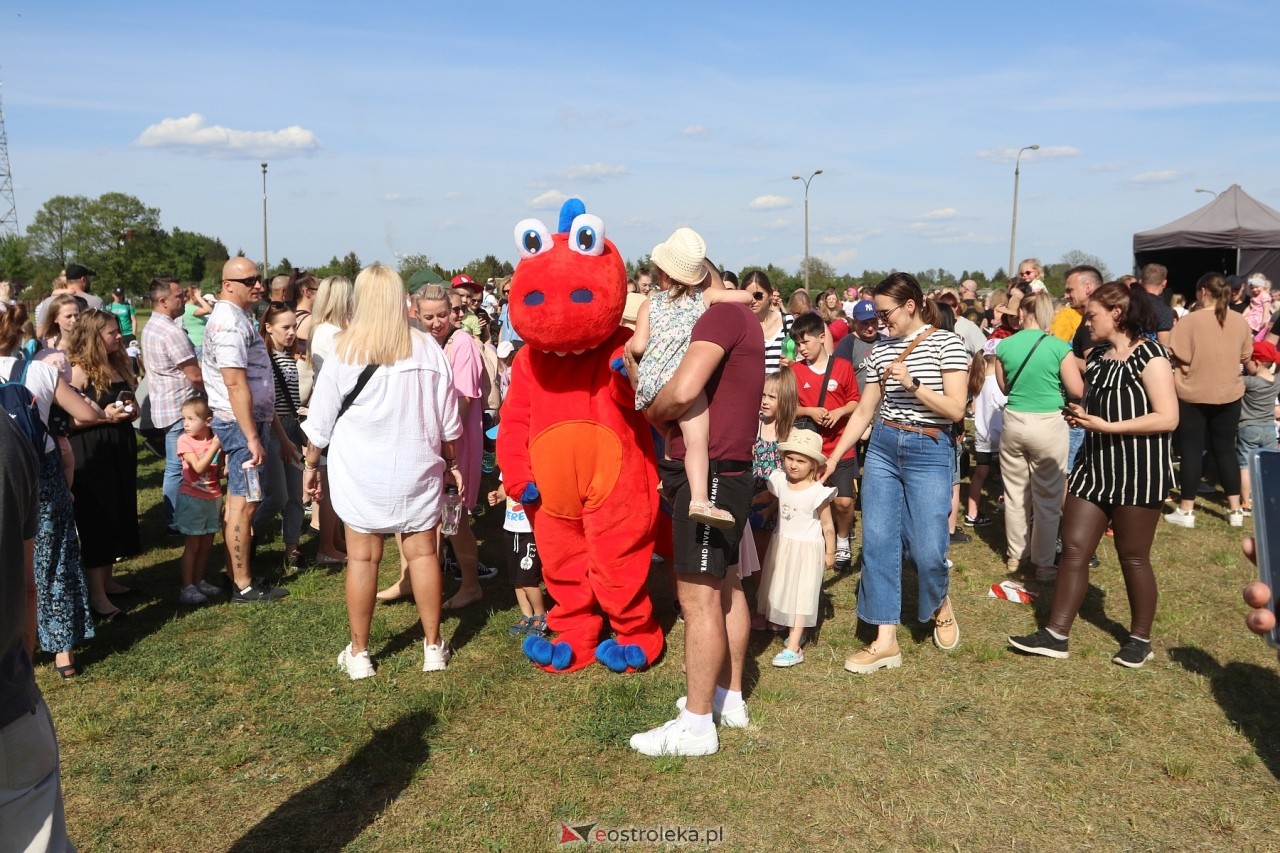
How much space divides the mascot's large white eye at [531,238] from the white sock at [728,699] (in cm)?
238

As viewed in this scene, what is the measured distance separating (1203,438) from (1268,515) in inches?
248

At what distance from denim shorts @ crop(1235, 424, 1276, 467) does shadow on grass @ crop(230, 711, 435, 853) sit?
7490 mm

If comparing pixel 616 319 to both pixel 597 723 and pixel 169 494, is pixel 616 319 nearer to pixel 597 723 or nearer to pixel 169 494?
pixel 597 723

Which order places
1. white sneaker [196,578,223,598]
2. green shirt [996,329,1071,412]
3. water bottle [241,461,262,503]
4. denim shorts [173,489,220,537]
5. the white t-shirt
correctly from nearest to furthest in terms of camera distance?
the white t-shirt < water bottle [241,461,262,503] < denim shorts [173,489,220,537] < white sneaker [196,578,223,598] < green shirt [996,329,1071,412]

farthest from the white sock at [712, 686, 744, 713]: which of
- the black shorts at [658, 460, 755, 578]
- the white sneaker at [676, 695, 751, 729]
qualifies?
the black shorts at [658, 460, 755, 578]

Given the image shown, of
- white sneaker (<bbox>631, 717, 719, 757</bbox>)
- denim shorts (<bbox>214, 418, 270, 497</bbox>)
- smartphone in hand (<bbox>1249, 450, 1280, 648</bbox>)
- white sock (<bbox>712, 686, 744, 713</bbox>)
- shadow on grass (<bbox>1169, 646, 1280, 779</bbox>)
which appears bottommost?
shadow on grass (<bbox>1169, 646, 1280, 779</bbox>)

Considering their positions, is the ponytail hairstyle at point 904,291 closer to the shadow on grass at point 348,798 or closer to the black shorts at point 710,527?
the black shorts at point 710,527

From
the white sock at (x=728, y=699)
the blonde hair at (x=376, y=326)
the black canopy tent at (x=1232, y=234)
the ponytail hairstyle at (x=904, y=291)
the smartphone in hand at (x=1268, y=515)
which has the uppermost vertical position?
the black canopy tent at (x=1232, y=234)

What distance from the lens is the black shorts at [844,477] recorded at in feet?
20.7

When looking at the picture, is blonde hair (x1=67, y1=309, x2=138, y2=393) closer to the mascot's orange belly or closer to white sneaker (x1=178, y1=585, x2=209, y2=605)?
white sneaker (x1=178, y1=585, x2=209, y2=605)

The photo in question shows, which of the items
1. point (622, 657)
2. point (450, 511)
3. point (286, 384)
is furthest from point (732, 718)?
point (286, 384)

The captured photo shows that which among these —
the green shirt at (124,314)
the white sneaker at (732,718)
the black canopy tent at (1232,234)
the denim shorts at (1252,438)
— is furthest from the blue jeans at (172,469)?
the black canopy tent at (1232,234)

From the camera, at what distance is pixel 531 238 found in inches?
180

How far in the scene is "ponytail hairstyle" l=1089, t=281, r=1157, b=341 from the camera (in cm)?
457
